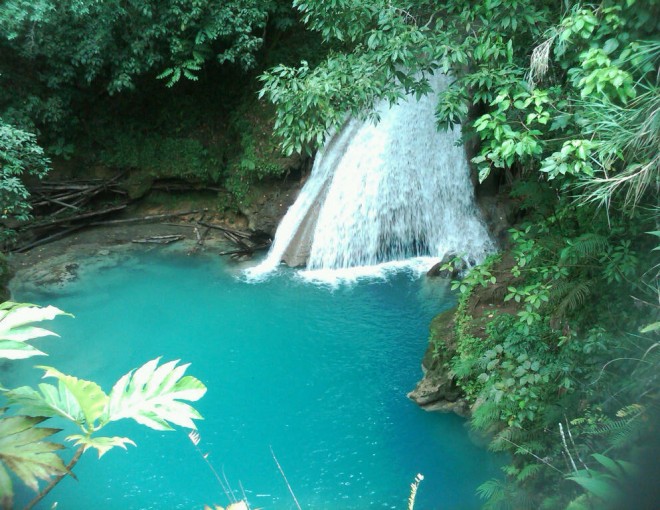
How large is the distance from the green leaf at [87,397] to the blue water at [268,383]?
12.7ft

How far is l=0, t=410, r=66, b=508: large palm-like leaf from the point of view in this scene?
5.11ft

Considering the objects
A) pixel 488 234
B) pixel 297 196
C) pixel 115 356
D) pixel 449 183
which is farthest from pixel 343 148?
pixel 115 356

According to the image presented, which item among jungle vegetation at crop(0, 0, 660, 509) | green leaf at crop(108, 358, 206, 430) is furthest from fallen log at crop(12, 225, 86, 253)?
green leaf at crop(108, 358, 206, 430)

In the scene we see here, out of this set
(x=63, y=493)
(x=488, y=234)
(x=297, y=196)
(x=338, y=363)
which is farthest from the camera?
(x=297, y=196)

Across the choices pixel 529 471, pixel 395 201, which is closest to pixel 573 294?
pixel 529 471

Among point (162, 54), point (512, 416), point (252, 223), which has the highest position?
point (162, 54)

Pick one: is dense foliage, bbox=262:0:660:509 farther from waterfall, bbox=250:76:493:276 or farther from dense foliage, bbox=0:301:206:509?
waterfall, bbox=250:76:493:276

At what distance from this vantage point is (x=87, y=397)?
1806 millimetres

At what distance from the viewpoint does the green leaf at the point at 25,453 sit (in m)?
1.57

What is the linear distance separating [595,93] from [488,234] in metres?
5.88

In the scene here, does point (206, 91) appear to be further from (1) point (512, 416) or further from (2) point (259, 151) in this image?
(1) point (512, 416)

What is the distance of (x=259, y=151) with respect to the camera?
34.6 ft

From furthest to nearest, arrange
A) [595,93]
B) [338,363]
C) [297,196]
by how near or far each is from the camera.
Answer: [297,196] < [338,363] < [595,93]

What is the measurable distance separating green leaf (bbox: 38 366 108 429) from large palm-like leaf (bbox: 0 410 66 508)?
99 mm
